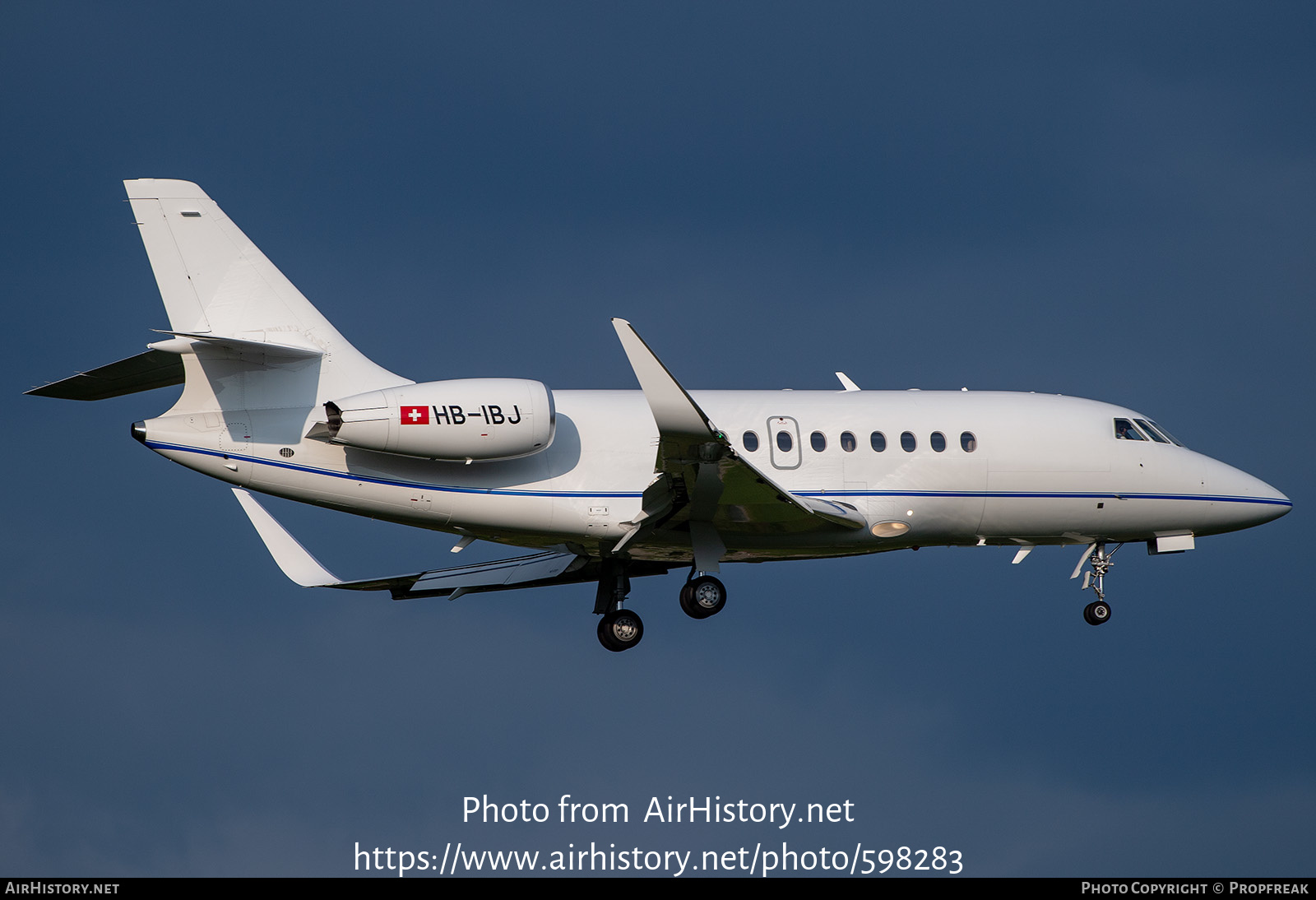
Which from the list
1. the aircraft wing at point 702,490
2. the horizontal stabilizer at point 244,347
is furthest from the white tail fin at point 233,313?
the aircraft wing at point 702,490

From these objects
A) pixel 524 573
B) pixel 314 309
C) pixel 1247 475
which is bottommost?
pixel 524 573

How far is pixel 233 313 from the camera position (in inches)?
774

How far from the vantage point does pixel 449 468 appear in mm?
19734

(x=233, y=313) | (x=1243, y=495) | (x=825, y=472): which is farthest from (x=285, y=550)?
(x=1243, y=495)

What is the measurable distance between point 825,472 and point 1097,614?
5931 millimetres

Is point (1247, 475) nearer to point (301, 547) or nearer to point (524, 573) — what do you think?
point (524, 573)

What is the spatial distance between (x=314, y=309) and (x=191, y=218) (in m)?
2.00

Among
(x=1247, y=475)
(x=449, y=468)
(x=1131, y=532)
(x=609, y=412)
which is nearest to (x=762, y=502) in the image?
(x=609, y=412)

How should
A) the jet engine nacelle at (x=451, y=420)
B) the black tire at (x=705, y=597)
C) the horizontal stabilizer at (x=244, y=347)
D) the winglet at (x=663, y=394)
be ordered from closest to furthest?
1. the winglet at (x=663, y=394)
2. the horizontal stabilizer at (x=244, y=347)
3. the jet engine nacelle at (x=451, y=420)
4. the black tire at (x=705, y=597)

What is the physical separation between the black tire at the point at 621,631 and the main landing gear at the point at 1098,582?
771 cm

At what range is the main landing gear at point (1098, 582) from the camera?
2405 centimetres

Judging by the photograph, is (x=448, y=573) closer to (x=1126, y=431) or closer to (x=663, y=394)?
(x=663, y=394)

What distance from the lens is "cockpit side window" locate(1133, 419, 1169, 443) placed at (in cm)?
2394

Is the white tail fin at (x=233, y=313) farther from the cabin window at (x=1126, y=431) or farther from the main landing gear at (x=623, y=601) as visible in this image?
the cabin window at (x=1126, y=431)
